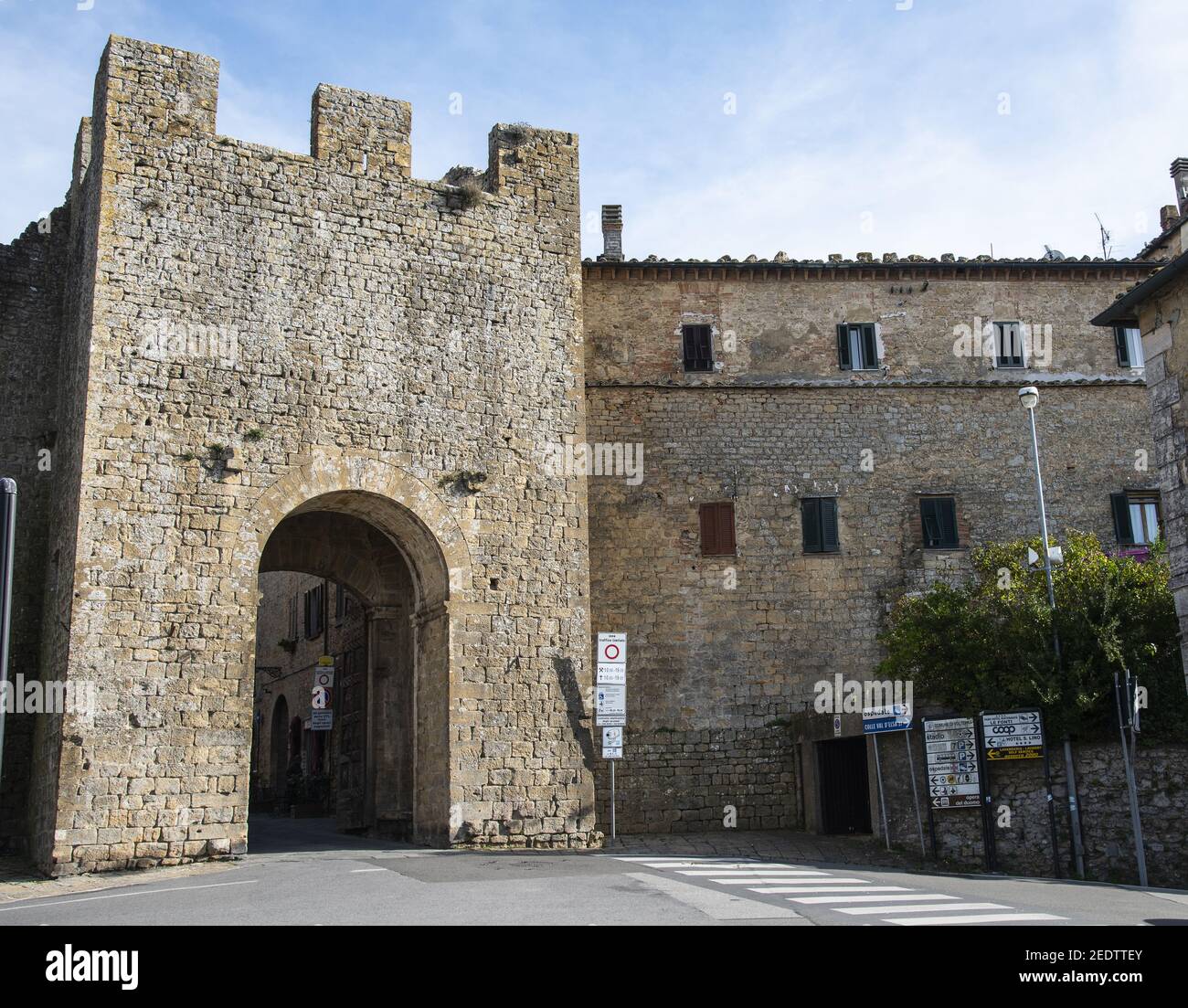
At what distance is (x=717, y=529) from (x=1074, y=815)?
8316 mm

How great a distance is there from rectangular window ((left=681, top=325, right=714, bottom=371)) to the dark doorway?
738 centimetres

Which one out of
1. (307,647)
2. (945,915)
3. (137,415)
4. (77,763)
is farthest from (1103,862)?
(307,647)

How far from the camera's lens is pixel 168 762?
48.4ft

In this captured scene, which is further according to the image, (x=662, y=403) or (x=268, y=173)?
(x=662, y=403)

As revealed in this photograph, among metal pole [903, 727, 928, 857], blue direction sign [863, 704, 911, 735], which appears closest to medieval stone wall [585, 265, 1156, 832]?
blue direction sign [863, 704, 911, 735]

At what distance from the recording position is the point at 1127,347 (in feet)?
76.7

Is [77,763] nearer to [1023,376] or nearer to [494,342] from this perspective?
[494,342]

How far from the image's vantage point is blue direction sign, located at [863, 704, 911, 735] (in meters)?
16.8

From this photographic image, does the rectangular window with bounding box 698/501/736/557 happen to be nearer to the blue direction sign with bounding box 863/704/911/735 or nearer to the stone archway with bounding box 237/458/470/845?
the blue direction sign with bounding box 863/704/911/735

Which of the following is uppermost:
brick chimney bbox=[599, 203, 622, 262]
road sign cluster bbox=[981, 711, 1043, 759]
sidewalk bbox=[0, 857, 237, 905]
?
brick chimney bbox=[599, 203, 622, 262]

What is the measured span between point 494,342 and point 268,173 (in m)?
4.11

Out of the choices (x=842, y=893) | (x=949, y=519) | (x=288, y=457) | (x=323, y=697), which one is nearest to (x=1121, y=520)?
(x=949, y=519)

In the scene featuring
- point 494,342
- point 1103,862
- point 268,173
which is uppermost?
A: point 268,173

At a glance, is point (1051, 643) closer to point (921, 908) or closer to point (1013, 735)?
point (1013, 735)
